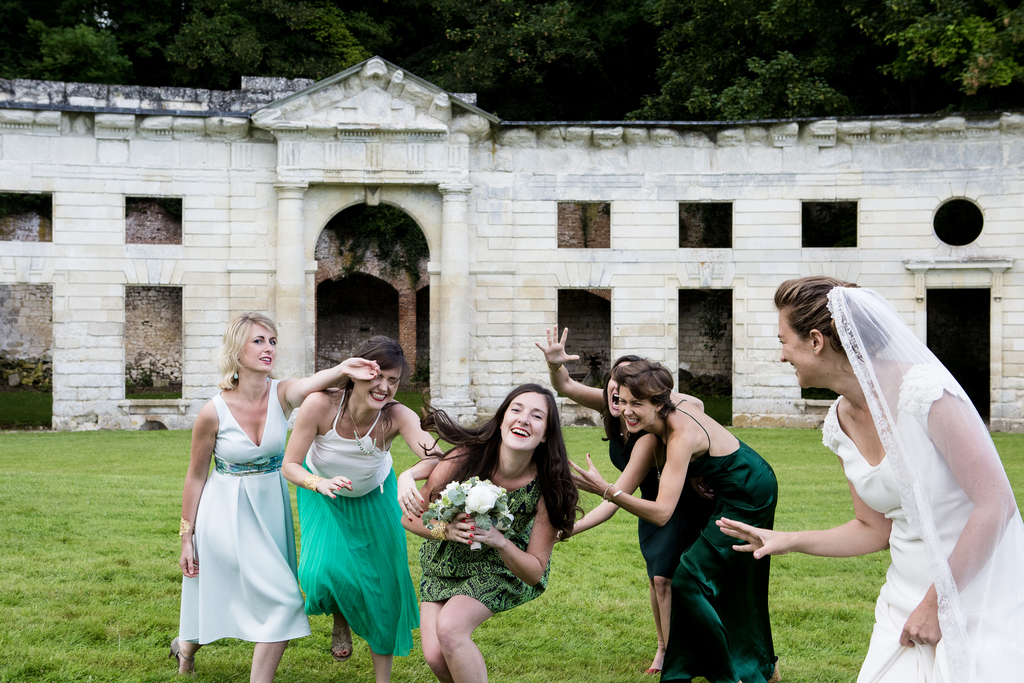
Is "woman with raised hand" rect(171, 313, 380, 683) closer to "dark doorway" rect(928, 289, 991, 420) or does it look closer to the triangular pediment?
the triangular pediment

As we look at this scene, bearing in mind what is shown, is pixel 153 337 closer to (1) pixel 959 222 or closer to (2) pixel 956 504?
(1) pixel 959 222

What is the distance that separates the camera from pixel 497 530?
153 inches

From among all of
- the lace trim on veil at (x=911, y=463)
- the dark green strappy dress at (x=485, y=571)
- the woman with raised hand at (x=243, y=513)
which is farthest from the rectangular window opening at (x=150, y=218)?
the lace trim on veil at (x=911, y=463)

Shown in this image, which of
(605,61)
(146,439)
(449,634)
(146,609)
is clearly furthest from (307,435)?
(605,61)

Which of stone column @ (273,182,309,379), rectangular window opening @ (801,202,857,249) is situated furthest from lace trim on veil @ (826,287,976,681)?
rectangular window opening @ (801,202,857,249)

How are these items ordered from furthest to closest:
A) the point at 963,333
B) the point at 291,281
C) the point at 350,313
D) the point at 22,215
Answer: the point at 350,313, the point at 22,215, the point at 963,333, the point at 291,281

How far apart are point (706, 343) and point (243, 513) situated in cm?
2408

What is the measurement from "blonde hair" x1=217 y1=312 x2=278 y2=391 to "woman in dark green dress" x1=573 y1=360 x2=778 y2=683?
193 cm

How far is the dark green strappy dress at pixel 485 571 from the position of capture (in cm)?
407

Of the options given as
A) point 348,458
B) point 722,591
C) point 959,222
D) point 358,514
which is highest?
point 959,222

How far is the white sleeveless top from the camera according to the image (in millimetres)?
4672

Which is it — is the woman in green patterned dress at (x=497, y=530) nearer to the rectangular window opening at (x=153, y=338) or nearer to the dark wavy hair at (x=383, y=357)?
the dark wavy hair at (x=383, y=357)

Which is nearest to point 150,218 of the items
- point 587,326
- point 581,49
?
point 581,49

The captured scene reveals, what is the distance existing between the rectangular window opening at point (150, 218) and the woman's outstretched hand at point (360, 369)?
22935 mm
